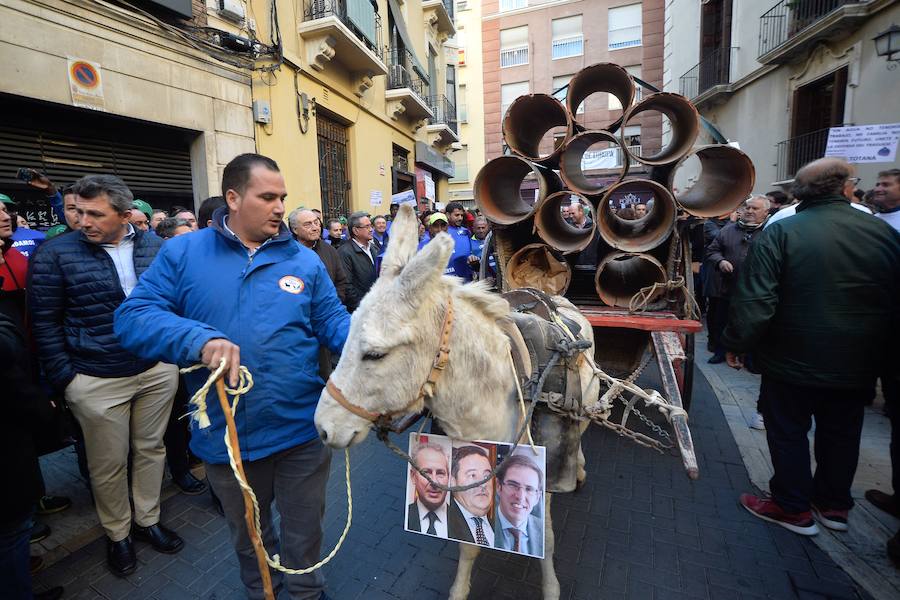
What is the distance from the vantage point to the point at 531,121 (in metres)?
4.11

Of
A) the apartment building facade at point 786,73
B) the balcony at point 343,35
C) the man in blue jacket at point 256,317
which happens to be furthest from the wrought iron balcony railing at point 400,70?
the man in blue jacket at point 256,317

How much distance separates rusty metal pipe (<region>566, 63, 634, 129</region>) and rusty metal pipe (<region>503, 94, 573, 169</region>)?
134 millimetres

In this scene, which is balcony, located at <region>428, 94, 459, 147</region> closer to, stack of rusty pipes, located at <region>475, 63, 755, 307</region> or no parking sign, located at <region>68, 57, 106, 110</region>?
no parking sign, located at <region>68, 57, 106, 110</region>

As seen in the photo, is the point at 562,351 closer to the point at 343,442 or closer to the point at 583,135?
the point at 343,442

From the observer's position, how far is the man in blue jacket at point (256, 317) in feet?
5.96

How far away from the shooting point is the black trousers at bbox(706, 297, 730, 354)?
247 inches

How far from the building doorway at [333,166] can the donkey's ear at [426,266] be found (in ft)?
29.4

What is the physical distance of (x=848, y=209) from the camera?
2.60m

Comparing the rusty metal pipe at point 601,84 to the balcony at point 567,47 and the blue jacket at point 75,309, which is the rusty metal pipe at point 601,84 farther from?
the balcony at point 567,47

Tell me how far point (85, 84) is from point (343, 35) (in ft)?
16.5

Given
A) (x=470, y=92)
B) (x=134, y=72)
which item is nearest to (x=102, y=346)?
(x=134, y=72)

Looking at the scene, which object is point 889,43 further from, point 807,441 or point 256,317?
point 256,317

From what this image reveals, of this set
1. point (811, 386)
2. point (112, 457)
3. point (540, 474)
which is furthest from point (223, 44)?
point (811, 386)

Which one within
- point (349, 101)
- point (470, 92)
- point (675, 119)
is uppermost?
point (470, 92)
